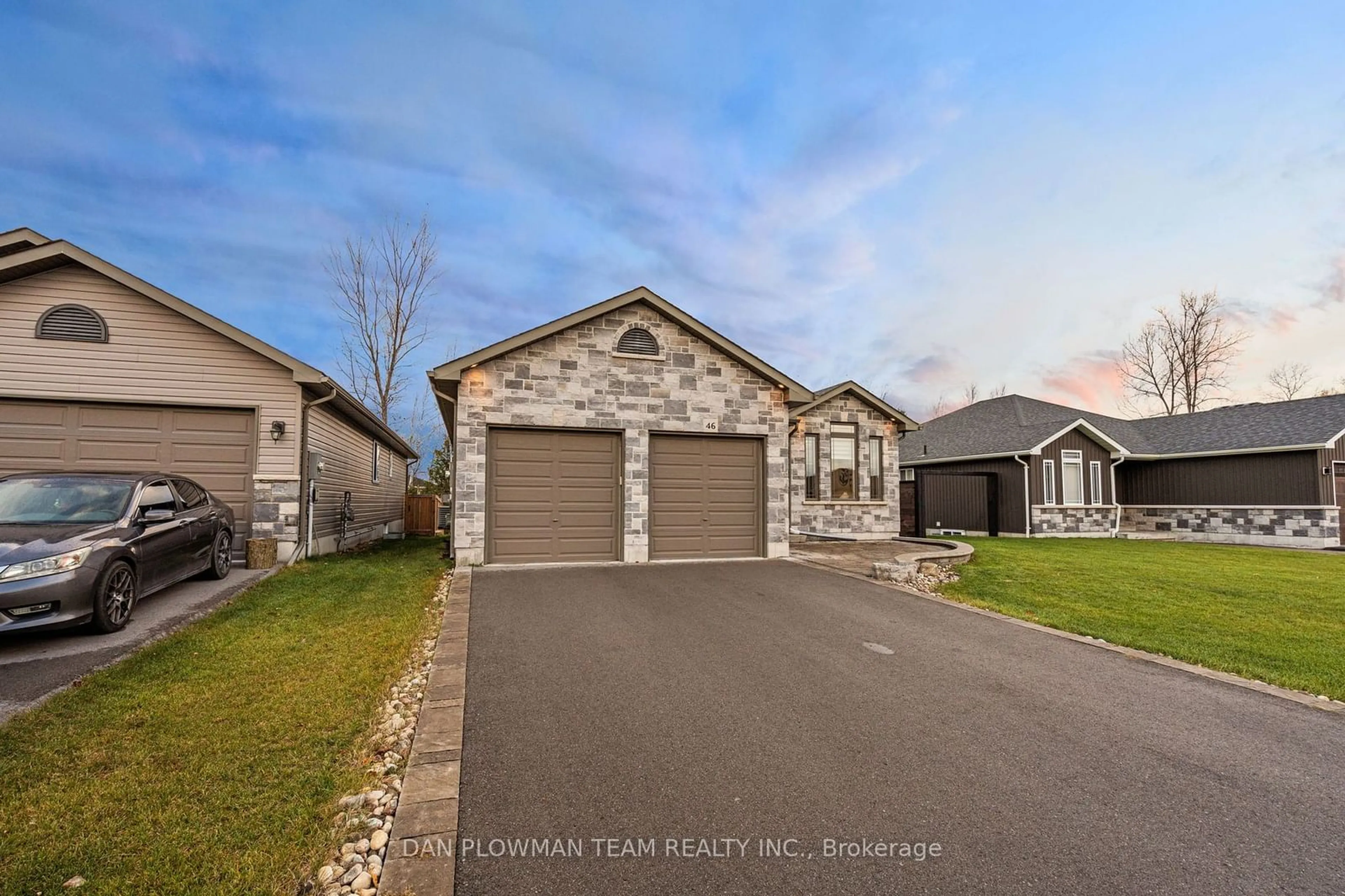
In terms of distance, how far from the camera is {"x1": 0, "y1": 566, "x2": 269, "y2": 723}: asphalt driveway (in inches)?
163

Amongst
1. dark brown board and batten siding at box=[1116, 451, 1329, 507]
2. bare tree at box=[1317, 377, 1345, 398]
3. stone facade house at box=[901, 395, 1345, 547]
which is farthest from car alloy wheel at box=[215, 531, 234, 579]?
bare tree at box=[1317, 377, 1345, 398]

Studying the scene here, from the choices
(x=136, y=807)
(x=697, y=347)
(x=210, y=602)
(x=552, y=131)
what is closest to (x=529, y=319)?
(x=552, y=131)

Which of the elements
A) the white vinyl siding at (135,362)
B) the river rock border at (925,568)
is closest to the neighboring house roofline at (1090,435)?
the river rock border at (925,568)

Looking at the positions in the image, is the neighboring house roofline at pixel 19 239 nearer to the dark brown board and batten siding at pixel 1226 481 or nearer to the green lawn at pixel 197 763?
the green lawn at pixel 197 763

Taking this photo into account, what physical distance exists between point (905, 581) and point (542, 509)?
A: 6.30 m

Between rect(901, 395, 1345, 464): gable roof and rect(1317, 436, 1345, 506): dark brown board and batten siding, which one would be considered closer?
rect(1317, 436, 1345, 506): dark brown board and batten siding

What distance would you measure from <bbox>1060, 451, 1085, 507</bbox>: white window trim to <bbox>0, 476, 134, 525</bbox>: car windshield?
23764mm

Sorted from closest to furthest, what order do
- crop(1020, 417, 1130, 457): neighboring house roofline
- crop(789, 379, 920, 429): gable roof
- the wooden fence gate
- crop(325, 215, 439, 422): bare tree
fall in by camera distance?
crop(789, 379, 920, 429): gable roof, crop(1020, 417, 1130, 457): neighboring house roofline, the wooden fence gate, crop(325, 215, 439, 422): bare tree

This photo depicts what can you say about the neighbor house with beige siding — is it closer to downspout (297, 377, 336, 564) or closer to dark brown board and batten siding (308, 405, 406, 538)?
downspout (297, 377, 336, 564)

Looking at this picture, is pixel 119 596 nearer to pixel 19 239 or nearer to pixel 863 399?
pixel 19 239

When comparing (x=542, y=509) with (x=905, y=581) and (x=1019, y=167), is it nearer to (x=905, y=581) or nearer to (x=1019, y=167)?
(x=905, y=581)

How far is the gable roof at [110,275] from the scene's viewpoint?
8891 millimetres

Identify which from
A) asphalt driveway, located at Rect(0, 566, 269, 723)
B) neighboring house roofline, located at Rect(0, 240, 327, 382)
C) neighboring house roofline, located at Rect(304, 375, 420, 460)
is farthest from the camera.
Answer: neighboring house roofline, located at Rect(304, 375, 420, 460)

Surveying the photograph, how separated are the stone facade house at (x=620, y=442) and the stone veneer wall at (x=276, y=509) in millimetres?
2750
